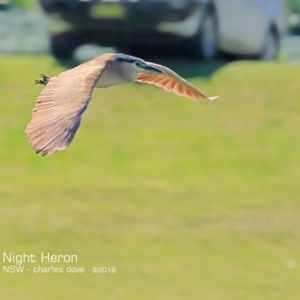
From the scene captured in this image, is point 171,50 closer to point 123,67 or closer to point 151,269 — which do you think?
point 151,269

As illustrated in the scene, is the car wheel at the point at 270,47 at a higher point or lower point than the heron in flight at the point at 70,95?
lower

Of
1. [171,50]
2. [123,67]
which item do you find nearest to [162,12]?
[171,50]

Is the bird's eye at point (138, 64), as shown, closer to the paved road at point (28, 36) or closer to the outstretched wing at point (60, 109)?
the outstretched wing at point (60, 109)

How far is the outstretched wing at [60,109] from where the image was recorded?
3553 mm

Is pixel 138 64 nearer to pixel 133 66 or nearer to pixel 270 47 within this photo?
pixel 133 66

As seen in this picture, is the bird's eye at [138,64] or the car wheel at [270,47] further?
the car wheel at [270,47]

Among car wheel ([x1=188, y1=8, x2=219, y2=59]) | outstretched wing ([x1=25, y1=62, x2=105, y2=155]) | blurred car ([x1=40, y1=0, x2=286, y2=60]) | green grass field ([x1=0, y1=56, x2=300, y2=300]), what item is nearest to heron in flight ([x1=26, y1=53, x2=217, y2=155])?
outstretched wing ([x1=25, y1=62, x2=105, y2=155])

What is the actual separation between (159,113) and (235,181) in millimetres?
1037

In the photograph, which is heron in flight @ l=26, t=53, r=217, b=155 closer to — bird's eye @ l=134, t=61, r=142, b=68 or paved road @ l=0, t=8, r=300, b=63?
bird's eye @ l=134, t=61, r=142, b=68

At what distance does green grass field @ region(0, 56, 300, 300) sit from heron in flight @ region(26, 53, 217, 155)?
269 cm

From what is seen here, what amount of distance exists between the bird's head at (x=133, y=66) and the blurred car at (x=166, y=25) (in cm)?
459

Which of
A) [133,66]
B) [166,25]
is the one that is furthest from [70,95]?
[166,25]

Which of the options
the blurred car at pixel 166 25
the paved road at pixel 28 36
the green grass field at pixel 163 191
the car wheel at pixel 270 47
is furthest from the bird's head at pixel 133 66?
the car wheel at pixel 270 47

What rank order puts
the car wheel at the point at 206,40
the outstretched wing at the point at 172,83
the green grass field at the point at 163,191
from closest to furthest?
the outstretched wing at the point at 172,83 → the green grass field at the point at 163,191 → the car wheel at the point at 206,40
